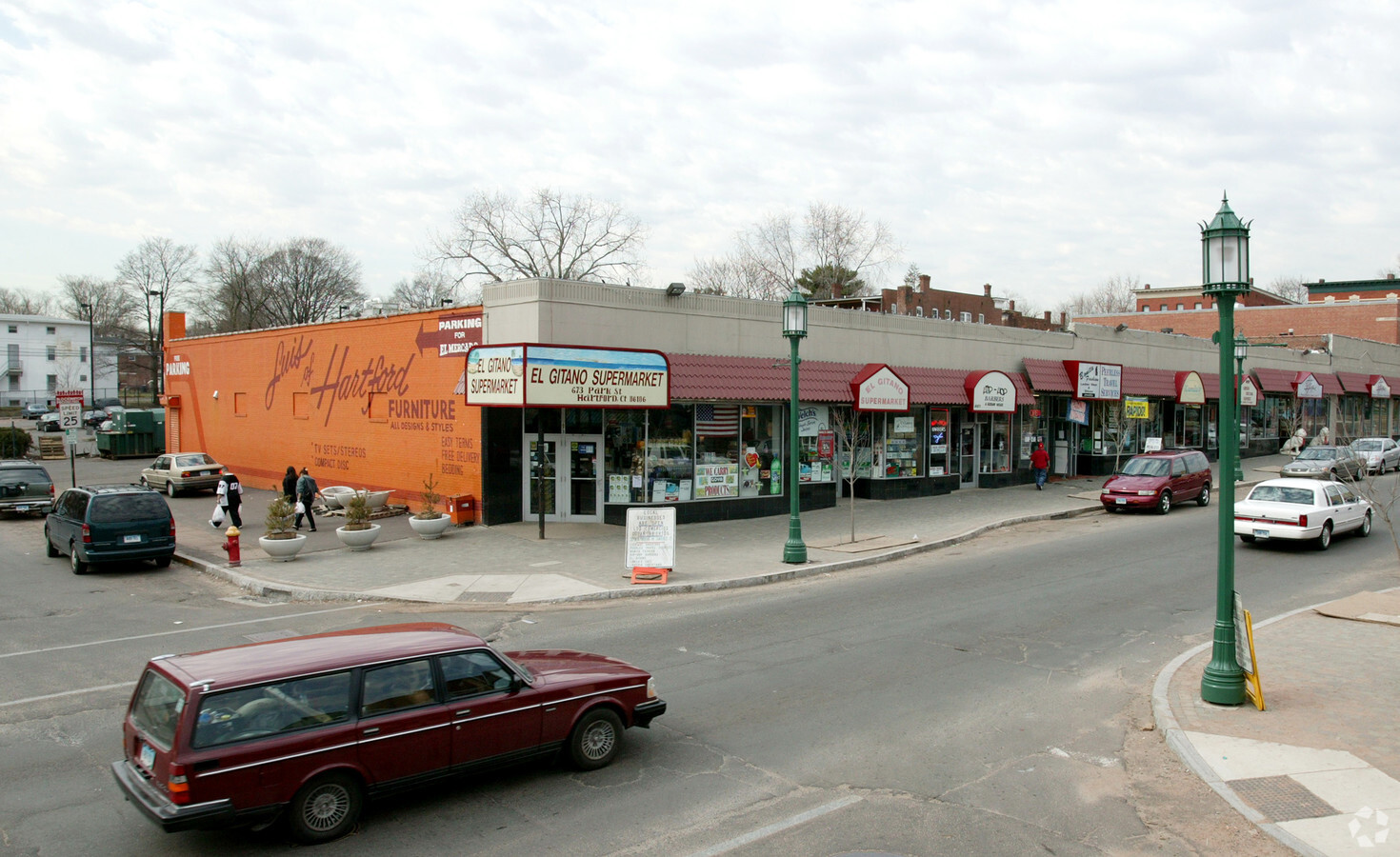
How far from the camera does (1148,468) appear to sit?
26.8 m

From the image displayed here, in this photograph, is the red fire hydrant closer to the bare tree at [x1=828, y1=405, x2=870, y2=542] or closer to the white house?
the bare tree at [x1=828, y1=405, x2=870, y2=542]

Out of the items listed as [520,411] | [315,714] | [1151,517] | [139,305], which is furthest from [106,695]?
[139,305]

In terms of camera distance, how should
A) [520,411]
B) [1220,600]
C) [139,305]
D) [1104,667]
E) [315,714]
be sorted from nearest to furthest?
[315,714]
[1220,600]
[1104,667]
[520,411]
[139,305]

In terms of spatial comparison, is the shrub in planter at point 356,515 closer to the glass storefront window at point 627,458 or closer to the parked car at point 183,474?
the glass storefront window at point 627,458

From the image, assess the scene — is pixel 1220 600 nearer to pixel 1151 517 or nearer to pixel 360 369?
pixel 1151 517

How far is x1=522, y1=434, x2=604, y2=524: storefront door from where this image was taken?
905 inches

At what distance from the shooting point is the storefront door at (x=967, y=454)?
31.5 meters

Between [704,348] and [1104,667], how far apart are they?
48.4 ft

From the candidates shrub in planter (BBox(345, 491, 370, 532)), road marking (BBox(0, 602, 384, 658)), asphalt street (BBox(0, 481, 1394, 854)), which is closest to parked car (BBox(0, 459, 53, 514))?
asphalt street (BBox(0, 481, 1394, 854))

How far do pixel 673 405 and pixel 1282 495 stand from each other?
1347cm

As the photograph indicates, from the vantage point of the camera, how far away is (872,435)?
28625 mm

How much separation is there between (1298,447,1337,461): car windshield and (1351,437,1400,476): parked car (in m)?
3.96

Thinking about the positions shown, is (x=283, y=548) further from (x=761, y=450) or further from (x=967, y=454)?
(x=967, y=454)

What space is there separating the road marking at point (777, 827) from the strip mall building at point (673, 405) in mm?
14208
